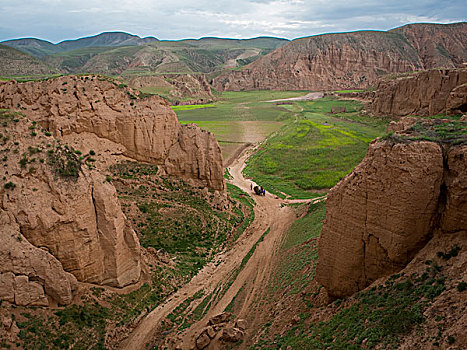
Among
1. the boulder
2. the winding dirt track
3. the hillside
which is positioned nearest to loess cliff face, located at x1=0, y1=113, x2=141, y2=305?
the winding dirt track

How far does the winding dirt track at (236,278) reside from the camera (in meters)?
19.8

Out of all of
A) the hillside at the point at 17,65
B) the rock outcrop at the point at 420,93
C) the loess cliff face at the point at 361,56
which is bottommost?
the rock outcrop at the point at 420,93

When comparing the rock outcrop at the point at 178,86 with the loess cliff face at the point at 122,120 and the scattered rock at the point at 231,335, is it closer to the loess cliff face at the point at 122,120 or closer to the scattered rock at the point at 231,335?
the loess cliff face at the point at 122,120

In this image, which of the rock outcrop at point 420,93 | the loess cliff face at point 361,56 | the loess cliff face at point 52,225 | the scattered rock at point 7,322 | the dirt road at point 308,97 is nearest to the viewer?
the scattered rock at point 7,322

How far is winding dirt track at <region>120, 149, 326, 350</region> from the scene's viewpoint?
65.0 feet

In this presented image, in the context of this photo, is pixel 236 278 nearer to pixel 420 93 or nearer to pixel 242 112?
pixel 420 93

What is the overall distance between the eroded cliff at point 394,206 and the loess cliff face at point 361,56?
177272mm

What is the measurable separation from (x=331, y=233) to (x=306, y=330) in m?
4.34

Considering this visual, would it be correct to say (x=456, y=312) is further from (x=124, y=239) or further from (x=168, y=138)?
(x=168, y=138)

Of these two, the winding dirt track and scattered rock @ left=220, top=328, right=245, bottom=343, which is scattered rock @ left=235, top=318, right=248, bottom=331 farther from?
the winding dirt track

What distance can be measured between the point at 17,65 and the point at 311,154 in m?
92.1

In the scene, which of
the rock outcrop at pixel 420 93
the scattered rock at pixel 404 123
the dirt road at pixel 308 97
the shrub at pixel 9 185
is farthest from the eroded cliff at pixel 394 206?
the dirt road at pixel 308 97

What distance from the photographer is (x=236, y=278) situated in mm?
25266

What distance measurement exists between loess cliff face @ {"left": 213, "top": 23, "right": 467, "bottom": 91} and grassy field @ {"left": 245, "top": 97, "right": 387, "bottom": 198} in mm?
96263
